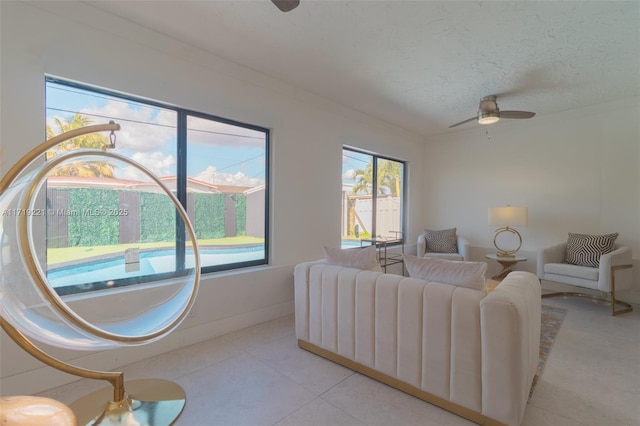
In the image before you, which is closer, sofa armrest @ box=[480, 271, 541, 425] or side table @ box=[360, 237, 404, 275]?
sofa armrest @ box=[480, 271, 541, 425]

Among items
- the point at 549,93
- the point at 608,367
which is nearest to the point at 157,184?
the point at 608,367

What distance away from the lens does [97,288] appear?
6.84ft

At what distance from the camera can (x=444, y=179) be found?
5555mm

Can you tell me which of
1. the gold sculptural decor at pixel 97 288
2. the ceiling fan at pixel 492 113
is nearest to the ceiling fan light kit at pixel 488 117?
the ceiling fan at pixel 492 113

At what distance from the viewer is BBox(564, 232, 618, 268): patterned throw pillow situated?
3.57 metres

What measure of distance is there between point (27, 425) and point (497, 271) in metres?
5.56

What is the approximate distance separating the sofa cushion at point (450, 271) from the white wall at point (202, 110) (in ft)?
5.73

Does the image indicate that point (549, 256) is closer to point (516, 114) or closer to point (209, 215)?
point (516, 114)

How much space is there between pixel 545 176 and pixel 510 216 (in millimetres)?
1038

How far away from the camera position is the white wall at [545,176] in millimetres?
3812

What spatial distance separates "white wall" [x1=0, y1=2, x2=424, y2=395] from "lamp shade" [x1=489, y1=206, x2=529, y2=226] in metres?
2.06

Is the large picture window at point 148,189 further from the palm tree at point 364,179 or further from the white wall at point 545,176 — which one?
the white wall at point 545,176

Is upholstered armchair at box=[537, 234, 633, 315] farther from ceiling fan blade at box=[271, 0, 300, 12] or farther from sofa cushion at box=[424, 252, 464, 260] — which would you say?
ceiling fan blade at box=[271, 0, 300, 12]

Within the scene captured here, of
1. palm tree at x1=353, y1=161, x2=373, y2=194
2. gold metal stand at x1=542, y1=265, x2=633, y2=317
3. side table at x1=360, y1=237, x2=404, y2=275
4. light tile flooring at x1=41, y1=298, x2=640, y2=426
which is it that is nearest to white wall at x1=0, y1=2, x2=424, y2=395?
light tile flooring at x1=41, y1=298, x2=640, y2=426
